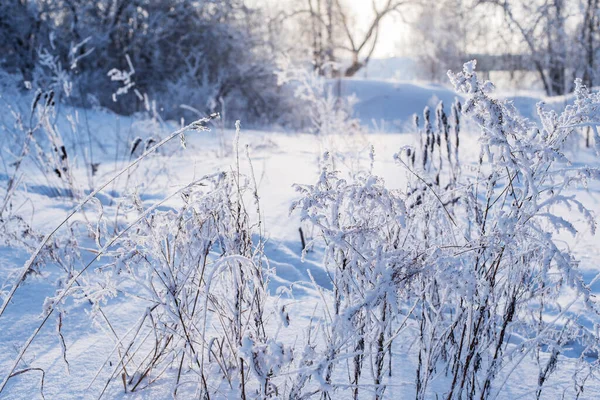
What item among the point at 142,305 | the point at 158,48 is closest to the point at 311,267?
the point at 142,305

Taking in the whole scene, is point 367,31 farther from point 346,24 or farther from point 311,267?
point 311,267

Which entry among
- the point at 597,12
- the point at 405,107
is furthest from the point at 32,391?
the point at 405,107

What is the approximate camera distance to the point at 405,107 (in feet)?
44.3

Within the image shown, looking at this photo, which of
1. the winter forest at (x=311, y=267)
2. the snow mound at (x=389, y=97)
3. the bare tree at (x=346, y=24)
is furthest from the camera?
the bare tree at (x=346, y=24)

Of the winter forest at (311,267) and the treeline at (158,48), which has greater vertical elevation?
the treeline at (158,48)

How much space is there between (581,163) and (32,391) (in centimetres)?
525

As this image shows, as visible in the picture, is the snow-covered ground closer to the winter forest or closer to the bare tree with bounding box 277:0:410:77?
the winter forest

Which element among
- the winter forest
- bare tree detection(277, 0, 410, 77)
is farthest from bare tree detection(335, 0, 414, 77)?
the winter forest

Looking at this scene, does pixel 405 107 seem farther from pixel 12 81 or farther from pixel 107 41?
pixel 12 81

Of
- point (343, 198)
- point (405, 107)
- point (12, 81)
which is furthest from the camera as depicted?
point (405, 107)

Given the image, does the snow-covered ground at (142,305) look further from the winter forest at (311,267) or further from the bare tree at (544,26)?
the bare tree at (544,26)

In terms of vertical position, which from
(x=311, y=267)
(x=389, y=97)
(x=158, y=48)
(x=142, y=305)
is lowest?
(x=311, y=267)

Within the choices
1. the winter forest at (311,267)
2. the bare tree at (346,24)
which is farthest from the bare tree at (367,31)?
the winter forest at (311,267)

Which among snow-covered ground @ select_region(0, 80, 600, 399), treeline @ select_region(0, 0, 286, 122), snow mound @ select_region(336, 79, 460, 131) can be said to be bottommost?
snow-covered ground @ select_region(0, 80, 600, 399)
